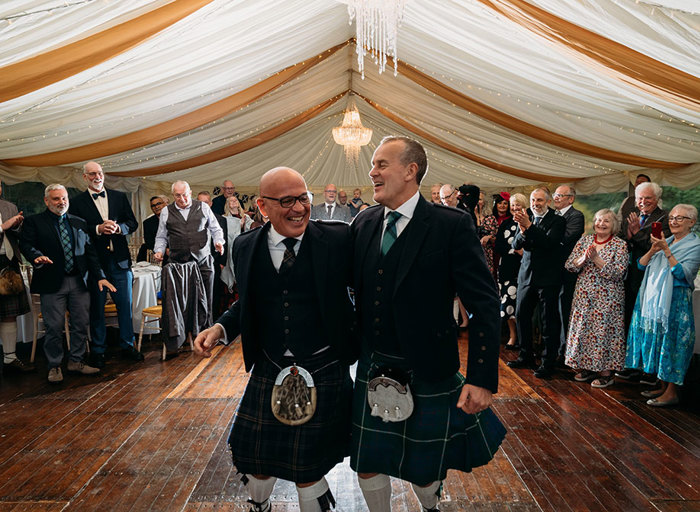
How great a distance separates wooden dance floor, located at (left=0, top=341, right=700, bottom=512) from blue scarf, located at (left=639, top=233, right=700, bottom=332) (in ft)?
2.28

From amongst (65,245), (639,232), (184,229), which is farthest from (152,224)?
(639,232)

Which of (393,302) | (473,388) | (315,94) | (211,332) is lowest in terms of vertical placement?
(473,388)

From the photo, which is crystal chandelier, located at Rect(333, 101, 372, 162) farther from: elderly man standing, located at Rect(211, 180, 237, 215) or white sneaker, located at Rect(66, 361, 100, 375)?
white sneaker, located at Rect(66, 361, 100, 375)

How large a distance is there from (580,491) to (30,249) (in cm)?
425

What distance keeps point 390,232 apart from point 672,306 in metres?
2.94

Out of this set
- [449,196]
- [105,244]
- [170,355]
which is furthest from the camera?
[449,196]

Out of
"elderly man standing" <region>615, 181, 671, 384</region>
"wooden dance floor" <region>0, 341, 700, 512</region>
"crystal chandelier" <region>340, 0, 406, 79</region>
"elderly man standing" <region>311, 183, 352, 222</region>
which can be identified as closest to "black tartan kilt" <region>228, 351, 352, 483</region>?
"wooden dance floor" <region>0, 341, 700, 512</region>

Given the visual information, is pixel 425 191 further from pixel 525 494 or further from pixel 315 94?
pixel 525 494

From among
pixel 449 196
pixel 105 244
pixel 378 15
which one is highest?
pixel 378 15

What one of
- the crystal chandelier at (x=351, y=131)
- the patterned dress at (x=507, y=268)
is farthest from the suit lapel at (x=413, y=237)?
the crystal chandelier at (x=351, y=131)

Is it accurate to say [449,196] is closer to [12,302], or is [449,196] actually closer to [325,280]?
[325,280]

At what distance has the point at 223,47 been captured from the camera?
354 cm

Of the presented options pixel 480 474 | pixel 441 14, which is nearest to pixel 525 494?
pixel 480 474

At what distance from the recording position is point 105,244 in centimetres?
428
